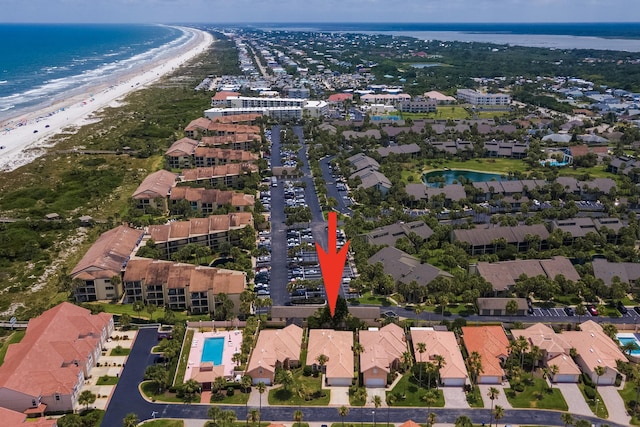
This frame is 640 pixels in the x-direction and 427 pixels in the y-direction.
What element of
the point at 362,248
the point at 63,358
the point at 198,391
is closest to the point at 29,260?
the point at 63,358

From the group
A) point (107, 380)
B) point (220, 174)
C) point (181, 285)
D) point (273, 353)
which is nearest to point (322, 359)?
point (273, 353)

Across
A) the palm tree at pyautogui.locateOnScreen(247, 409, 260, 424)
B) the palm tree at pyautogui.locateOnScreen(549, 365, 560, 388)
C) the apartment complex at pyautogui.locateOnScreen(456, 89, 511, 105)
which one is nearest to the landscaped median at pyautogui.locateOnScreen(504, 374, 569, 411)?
the palm tree at pyautogui.locateOnScreen(549, 365, 560, 388)

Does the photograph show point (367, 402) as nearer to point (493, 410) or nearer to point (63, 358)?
point (493, 410)

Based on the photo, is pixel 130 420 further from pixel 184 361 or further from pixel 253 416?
pixel 184 361

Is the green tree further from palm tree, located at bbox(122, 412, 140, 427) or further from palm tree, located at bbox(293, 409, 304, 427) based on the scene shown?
palm tree, located at bbox(293, 409, 304, 427)

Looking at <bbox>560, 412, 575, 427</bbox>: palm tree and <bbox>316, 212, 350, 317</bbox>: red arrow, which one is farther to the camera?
<bbox>316, 212, 350, 317</bbox>: red arrow

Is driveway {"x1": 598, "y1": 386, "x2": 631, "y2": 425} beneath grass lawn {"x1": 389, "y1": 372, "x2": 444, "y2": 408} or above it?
above

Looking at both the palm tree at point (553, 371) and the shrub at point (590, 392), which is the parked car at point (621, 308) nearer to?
the shrub at point (590, 392)
